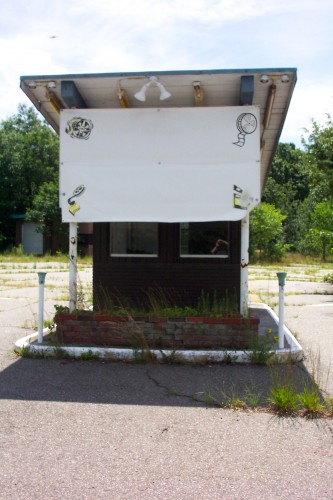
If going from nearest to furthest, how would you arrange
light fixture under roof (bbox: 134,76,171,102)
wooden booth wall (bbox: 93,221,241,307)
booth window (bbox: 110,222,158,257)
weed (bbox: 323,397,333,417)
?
weed (bbox: 323,397,333,417)
light fixture under roof (bbox: 134,76,171,102)
wooden booth wall (bbox: 93,221,241,307)
booth window (bbox: 110,222,158,257)

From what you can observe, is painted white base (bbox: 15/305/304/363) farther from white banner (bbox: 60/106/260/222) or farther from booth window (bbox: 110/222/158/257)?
booth window (bbox: 110/222/158/257)

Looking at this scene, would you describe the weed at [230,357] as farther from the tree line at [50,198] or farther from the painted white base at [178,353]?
the tree line at [50,198]

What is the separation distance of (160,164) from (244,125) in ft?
4.21

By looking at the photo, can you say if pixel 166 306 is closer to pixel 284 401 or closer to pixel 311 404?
pixel 284 401

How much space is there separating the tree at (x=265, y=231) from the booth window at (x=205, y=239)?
29626mm

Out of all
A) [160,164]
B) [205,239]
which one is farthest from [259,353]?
[160,164]

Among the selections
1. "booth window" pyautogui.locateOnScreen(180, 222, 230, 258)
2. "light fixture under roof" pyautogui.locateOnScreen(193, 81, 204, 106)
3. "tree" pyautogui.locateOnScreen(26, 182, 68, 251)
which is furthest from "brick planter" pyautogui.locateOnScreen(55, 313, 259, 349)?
"tree" pyautogui.locateOnScreen(26, 182, 68, 251)

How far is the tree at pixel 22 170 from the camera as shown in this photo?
44.4m

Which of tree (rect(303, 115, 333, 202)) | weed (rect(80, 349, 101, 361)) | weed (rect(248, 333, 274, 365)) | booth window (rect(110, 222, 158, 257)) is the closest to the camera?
weed (rect(248, 333, 274, 365))

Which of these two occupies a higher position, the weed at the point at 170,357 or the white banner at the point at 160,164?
the white banner at the point at 160,164

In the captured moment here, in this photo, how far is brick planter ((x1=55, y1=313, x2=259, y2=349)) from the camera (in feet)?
23.7

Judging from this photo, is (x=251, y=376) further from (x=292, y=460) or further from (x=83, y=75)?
(x=83, y=75)

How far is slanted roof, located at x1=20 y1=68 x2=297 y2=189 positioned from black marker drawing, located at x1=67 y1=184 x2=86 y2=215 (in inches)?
47.3

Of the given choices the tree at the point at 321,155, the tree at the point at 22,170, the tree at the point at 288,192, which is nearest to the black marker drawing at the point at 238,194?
the tree at the point at 321,155
